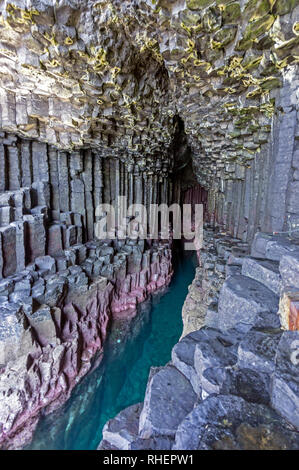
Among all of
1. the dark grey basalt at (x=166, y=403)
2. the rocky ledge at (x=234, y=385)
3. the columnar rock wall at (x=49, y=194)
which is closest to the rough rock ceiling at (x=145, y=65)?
the columnar rock wall at (x=49, y=194)

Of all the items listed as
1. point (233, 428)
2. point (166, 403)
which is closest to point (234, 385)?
point (233, 428)

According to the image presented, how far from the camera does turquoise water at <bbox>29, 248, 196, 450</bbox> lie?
5.72 metres

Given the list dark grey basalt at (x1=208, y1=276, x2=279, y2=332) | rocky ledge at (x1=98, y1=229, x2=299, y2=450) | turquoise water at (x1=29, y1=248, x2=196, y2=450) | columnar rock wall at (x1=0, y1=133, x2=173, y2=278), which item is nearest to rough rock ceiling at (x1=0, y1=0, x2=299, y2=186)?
columnar rock wall at (x1=0, y1=133, x2=173, y2=278)

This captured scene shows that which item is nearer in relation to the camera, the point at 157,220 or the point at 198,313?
the point at 198,313

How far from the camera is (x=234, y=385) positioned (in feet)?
6.29

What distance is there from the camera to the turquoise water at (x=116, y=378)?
572cm

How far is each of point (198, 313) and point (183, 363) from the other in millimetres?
4488

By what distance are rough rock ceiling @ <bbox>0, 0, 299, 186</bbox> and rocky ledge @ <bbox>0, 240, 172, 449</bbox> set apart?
4.92m

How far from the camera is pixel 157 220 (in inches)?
583

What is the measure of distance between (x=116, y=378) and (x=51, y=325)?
2.86 meters

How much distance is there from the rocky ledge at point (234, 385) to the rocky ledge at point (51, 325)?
15.2 feet

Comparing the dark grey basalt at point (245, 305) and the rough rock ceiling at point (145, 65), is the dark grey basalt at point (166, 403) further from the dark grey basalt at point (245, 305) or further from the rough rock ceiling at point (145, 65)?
the rough rock ceiling at point (145, 65)
